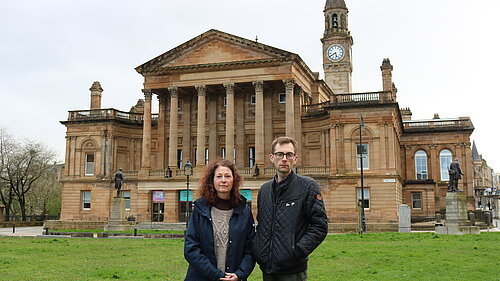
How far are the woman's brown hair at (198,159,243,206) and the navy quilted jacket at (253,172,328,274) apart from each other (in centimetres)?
41

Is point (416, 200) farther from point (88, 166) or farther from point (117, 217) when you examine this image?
point (88, 166)

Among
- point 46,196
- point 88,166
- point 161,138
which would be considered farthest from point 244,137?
point 46,196

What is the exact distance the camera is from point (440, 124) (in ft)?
207

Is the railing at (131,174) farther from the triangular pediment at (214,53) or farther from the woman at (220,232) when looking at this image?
the woman at (220,232)

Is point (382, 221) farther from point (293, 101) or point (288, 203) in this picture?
point (288, 203)

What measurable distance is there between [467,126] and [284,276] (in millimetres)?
61468

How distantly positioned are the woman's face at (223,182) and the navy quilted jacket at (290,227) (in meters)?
0.52

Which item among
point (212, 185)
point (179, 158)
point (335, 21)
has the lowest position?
point (212, 185)

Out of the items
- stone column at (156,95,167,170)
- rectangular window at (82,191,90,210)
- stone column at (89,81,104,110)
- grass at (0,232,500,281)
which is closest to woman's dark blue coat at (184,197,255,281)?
grass at (0,232,500,281)

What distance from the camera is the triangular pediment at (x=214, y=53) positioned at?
162 feet

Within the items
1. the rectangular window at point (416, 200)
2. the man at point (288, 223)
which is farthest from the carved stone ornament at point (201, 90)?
the man at point (288, 223)

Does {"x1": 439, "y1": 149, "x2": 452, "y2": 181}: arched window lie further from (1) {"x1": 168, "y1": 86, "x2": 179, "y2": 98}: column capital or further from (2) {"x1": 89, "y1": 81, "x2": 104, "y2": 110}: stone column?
(2) {"x1": 89, "y1": 81, "x2": 104, "y2": 110}: stone column

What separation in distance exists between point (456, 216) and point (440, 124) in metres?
33.5

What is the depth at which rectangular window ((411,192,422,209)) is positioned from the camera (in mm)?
57844
